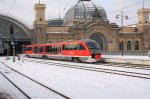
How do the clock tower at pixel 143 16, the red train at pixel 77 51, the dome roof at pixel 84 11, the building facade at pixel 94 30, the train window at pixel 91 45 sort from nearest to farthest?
the red train at pixel 77 51
the train window at pixel 91 45
the building facade at pixel 94 30
the clock tower at pixel 143 16
the dome roof at pixel 84 11

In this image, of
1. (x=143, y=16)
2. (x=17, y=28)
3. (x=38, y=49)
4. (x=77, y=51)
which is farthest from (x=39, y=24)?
(x=77, y=51)

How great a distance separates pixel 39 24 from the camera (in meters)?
106

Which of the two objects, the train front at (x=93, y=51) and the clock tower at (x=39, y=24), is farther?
the clock tower at (x=39, y=24)

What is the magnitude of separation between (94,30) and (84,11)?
15.5m

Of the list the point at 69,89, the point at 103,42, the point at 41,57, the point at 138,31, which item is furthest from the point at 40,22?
the point at 69,89

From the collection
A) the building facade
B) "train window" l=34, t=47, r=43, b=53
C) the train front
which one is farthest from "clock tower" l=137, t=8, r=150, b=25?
the train front

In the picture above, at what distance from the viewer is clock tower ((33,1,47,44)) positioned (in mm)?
103500

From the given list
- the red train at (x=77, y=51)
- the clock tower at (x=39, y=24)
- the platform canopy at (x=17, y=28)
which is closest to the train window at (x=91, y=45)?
the red train at (x=77, y=51)

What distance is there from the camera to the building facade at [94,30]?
102762mm

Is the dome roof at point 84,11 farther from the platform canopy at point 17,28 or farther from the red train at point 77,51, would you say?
the red train at point 77,51

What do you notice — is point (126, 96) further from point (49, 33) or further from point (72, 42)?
point (49, 33)

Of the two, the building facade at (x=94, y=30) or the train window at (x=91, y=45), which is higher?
the building facade at (x=94, y=30)

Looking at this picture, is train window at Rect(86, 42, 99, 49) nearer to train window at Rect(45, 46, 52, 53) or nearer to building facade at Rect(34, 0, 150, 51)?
train window at Rect(45, 46, 52, 53)

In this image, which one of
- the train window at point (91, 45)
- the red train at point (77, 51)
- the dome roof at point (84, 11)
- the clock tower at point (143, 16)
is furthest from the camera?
the dome roof at point (84, 11)
